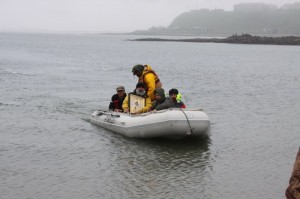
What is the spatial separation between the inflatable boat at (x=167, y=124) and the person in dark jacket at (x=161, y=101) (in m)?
0.34

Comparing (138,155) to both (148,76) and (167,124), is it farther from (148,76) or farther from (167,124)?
(148,76)

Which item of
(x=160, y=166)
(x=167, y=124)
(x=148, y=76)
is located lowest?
(x=160, y=166)

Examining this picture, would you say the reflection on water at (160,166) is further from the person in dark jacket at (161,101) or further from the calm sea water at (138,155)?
the person in dark jacket at (161,101)

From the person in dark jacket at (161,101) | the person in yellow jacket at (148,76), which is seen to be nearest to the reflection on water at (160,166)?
the person in dark jacket at (161,101)

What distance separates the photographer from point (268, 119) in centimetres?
1961

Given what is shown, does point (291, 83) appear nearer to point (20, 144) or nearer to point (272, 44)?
point (20, 144)

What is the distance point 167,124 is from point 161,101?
0.97m

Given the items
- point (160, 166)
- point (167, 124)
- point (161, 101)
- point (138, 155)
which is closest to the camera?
point (160, 166)

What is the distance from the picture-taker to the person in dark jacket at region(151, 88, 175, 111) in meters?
14.4

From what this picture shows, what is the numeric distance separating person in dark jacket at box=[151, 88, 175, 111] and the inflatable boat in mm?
340

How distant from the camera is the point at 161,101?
14531 millimetres

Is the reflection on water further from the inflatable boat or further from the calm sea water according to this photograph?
the inflatable boat

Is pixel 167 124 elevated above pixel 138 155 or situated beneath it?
elevated above

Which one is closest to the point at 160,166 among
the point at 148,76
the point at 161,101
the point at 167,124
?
the point at 167,124
